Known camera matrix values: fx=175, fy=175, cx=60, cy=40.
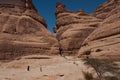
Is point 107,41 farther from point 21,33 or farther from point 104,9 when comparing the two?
point 104,9

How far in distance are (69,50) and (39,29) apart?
10.9 meters

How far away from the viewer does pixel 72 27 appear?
49.5 meters

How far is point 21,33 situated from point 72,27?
19.7 m

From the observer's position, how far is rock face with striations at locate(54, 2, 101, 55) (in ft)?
144

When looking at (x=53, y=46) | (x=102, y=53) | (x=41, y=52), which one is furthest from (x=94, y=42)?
(x=41, y=52)

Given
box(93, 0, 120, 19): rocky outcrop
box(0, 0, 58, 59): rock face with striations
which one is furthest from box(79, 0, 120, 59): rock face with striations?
box(93, 0, 120, 19): rocky outcrop

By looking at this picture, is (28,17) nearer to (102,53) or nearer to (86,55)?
(86,55)

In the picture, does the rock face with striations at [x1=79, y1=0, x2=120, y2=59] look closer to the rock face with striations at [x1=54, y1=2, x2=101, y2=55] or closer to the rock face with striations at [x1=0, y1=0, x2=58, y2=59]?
the rock face with striations at [x1=0, y1=0, x2=58, y2=59]

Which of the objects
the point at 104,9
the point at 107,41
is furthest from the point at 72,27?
the point at 107,41

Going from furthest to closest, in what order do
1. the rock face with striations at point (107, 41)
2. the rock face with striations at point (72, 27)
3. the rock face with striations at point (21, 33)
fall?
1. the rock face with striations at point (72, 27)
2. the rock face with striations at point (21, 33)
3. the rock face with striations at point (107, 41)

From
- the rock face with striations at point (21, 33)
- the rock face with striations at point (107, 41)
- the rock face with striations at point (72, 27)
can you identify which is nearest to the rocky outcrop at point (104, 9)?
the rock face with striations at point (72, 27)

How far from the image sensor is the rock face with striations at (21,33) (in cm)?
3036

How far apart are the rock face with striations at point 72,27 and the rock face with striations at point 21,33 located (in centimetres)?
937

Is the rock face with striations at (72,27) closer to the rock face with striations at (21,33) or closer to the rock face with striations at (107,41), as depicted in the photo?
the rock face with striations at (107,41)
